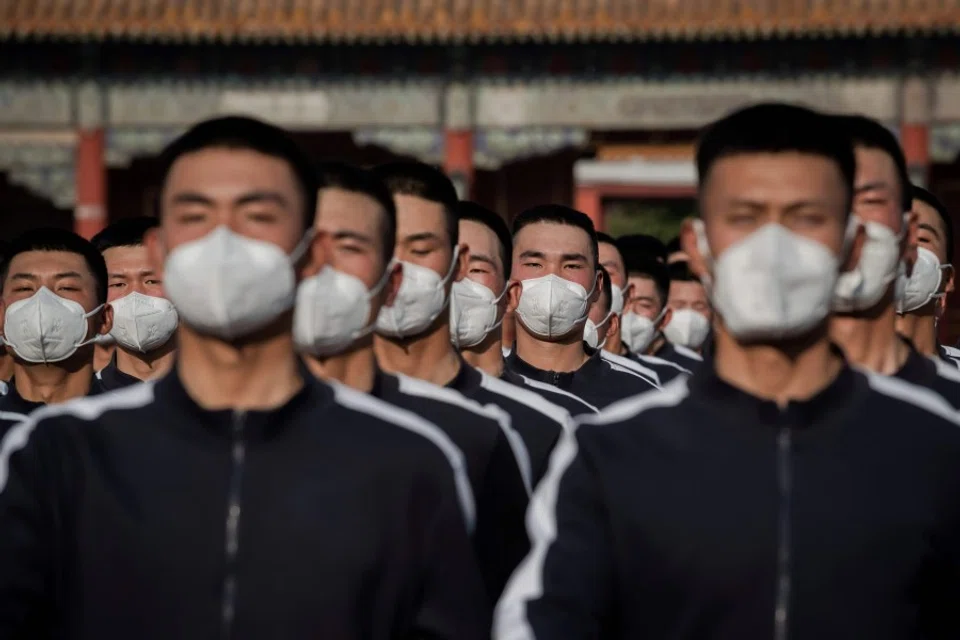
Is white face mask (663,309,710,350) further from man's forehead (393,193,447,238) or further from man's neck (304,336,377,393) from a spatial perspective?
man's neck (304,336,377,393)

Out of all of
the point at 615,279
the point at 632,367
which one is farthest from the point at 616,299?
the point at 632,367

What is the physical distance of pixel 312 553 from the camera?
105 inches

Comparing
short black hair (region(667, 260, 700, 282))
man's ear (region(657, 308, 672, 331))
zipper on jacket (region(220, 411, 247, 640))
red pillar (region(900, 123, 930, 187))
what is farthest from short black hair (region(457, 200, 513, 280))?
red pillar (region(900, 123, 930, 187))

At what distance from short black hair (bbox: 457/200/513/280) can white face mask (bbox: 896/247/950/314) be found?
1357 millimetres

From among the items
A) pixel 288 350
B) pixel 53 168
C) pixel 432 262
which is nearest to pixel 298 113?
pixel 53 168

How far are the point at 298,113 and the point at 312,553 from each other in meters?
12.7

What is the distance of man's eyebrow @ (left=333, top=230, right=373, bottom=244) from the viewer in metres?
3.68

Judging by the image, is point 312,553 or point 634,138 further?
point 634,138

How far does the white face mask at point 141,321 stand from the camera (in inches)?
248

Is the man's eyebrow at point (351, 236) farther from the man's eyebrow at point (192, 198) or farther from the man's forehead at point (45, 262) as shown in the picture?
the man's forehead at point (45, 262)

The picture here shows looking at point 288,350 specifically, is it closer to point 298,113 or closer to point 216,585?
point 216,585

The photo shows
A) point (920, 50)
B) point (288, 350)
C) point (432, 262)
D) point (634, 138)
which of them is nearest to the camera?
point (288, 350)

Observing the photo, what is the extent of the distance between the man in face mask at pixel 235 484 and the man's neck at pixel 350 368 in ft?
2.86

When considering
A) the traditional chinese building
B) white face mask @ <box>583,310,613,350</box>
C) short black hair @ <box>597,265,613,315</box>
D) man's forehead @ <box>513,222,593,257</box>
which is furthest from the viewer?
the traditional chinese building
